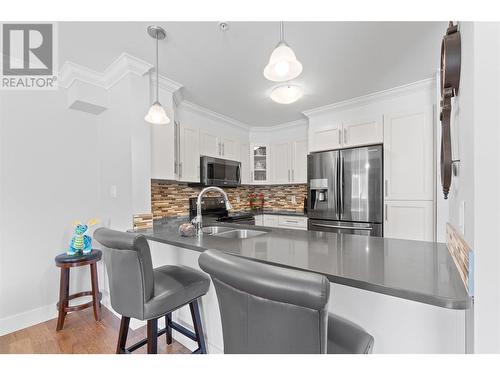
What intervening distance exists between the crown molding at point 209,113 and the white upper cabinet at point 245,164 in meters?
0.36

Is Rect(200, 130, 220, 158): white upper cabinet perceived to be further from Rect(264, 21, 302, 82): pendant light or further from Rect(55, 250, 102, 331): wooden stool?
Rect(264, 21, 302, 82): pendant light

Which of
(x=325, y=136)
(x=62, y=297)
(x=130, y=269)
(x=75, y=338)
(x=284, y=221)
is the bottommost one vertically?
(x=75, y=338)

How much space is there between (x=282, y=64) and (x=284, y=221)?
9.79 ft

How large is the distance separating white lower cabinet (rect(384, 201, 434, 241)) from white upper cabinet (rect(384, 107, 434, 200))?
0.08 m

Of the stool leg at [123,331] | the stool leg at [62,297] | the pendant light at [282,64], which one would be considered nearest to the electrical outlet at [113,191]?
the stool leg at [62,297]

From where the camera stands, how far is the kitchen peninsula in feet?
2.59

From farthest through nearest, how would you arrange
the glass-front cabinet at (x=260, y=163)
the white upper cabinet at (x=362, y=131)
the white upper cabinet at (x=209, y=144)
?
the glass-front cabinet at (x=260, y=163), the white upper cabinet at (x=209, y=144), the white upper cabinet at (x=362, y=131)

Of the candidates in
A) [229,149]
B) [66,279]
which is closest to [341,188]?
[229,149]

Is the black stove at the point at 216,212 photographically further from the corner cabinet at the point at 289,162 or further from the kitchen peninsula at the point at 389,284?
the kitchen peninsula at the point at 389,284

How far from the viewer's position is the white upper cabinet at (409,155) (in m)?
2.60

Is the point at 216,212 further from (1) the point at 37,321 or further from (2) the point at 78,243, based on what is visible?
(1) the point at 37,321

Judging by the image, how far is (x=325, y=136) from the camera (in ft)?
11.2

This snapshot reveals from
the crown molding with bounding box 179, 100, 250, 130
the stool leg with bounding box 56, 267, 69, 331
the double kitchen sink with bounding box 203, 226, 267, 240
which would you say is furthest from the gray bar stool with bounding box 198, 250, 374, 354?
the crown molding with bounding box 179, 100, 250, 130
